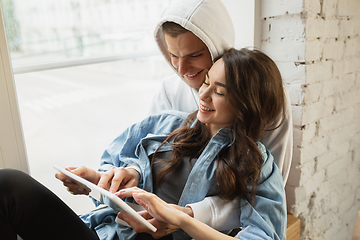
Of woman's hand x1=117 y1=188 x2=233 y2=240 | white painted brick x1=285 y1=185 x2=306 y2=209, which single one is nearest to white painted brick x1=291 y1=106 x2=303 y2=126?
white painted brick x1=285 y1=185 x2=306 y2=209

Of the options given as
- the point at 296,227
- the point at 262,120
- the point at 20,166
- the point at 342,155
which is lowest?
the point at 296,227

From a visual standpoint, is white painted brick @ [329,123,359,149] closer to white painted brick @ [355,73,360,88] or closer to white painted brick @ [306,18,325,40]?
white painted brick @ [355,73,360,88]

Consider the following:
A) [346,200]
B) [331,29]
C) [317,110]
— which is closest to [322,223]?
[346,200]

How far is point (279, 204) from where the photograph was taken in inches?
35.1

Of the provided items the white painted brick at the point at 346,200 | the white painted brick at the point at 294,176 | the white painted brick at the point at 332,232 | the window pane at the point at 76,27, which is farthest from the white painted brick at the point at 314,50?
the white painted brick at the point at 332,232

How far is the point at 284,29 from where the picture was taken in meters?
1.35

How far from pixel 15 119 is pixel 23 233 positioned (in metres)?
0.36

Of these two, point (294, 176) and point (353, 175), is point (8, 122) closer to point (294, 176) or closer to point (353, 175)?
point (294, 176)

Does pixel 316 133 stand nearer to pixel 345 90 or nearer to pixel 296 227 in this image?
pixel 345 90

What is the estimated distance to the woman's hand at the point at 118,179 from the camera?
0.97 m

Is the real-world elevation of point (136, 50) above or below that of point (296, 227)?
above

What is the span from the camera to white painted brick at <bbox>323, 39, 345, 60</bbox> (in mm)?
1388

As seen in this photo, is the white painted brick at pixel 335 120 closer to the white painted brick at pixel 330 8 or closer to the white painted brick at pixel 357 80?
the white painted brick at pixel 357 80

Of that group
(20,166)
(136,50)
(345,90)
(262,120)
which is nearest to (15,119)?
(20,166)
